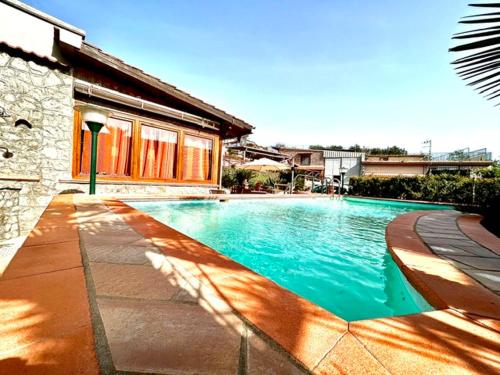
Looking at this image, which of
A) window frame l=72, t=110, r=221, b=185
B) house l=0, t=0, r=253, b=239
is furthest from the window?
house l=0, t=0, r=253, b=239

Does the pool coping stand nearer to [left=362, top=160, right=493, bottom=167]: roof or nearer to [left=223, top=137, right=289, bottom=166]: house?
[left=223, top=137, right=289, bottom=166]: house

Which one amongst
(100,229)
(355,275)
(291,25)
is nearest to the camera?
(100,229)

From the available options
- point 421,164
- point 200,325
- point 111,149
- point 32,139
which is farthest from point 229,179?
point 421,164

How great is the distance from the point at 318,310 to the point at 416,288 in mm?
1247

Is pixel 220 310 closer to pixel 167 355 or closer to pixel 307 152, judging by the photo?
pixel 167 355

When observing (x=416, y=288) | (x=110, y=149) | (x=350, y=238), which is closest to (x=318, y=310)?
(x=416, y=288)

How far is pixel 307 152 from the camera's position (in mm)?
36219

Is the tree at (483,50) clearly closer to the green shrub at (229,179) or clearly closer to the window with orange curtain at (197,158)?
the window with orange curtain at (197,158)

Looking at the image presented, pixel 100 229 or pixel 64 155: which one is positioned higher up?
pixel 64 155

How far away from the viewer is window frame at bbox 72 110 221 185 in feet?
22.0

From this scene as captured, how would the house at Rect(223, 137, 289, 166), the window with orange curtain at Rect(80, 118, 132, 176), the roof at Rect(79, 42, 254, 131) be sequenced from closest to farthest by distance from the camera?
the roof at Rect(79, 42, 254, 131), the window with orange curtain at Rect(80, 118, 132, 176), the house at Rect(223, 137, 289, 166)

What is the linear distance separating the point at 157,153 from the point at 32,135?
11.3ft

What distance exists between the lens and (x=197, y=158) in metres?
9.74

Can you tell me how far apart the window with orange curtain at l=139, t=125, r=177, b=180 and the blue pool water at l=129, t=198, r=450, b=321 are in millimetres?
1739
